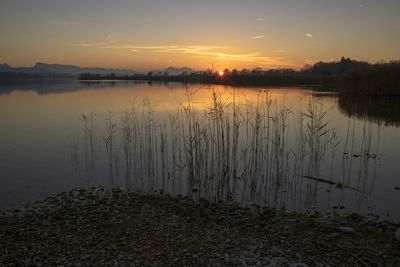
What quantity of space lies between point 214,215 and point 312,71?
408 feet

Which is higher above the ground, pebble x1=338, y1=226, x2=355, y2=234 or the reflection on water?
the reflection on water

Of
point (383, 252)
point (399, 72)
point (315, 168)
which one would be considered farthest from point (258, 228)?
point (399, 72)

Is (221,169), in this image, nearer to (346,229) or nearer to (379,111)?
(346,229)

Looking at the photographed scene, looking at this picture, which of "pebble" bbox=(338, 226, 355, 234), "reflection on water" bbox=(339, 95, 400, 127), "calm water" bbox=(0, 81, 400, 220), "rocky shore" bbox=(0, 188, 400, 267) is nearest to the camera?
"rocky shore" bbox=(0, 188, 400, 267)

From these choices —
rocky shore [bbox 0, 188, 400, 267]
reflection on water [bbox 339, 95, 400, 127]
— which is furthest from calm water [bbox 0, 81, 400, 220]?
reflection on water [bbox 339, 95, 400, 127]

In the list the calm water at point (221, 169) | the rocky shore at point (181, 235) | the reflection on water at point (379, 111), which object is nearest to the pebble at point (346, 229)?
the rocky shore at point (181, 235)

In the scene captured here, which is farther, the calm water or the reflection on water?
the reflection on water

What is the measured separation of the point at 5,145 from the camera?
15.0 metres

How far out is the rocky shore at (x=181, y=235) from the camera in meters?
5.40

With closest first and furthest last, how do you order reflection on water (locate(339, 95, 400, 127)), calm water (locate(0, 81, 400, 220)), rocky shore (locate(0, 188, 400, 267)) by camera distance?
1. rocky shore (locate(0, 188, 400, 267))
2. calm water (locate(0, 81, 400, 220))
3. reflection on water (locate(339, 95, 400, 127))

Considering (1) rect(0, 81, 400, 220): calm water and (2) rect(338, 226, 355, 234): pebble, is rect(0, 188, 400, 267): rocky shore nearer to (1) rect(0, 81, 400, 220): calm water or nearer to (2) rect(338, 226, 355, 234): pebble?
(2) rect(338, 226, 355, 234): pebble

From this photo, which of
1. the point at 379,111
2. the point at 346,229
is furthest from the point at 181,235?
the point at 379,111

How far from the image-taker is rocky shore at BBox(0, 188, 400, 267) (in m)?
5.40

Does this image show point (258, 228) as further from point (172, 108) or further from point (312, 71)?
point (312, 71)
